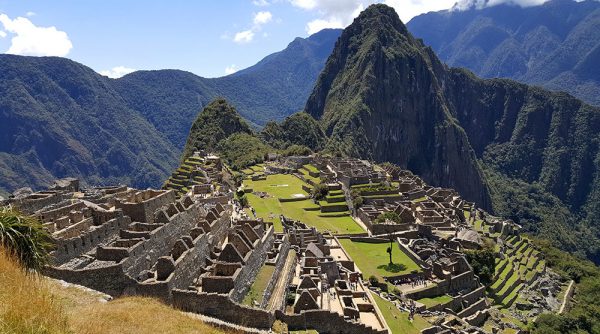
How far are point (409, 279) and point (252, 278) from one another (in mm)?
17896

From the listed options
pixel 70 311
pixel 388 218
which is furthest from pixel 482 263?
pixel 70 311

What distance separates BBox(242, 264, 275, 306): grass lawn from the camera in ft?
78.6

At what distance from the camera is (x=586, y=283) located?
58875 mm

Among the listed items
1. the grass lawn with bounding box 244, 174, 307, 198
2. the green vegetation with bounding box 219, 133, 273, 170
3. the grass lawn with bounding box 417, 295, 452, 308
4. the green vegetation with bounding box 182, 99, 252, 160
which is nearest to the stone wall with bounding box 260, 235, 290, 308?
the grass lawn with bounding box 417, 295, 452, 308

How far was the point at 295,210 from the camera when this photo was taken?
5597 centimetres

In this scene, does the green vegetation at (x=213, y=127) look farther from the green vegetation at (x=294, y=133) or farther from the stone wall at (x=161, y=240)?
the stone wall at (x=161, y=240)

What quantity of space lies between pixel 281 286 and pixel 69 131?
142392 mm

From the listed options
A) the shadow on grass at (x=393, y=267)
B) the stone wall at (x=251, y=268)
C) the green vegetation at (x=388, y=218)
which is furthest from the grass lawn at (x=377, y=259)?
the stone wall at (x=251, y=268)

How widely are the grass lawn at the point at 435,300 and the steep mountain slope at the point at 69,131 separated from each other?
99825 mm

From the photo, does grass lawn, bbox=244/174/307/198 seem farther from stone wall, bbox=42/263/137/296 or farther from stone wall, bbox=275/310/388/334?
stone wall, bbox=42/263/137/296

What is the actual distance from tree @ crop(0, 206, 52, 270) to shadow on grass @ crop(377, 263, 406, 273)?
2887 centimetres

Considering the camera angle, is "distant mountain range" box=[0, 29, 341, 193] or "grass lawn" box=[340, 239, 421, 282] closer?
"grass lawn" box=[340, 239, 421, 282]

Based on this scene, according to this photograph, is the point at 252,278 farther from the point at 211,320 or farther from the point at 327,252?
the point at 327,252

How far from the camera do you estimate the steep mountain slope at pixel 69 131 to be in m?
132
